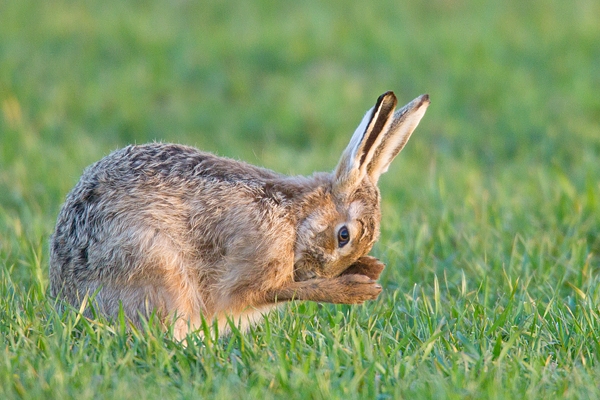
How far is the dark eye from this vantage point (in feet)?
14.1

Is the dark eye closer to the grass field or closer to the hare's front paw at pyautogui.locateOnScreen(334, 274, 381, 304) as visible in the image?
the hare's front paw at pyautogui.locateOnScreen(334, 274, 381, 304)

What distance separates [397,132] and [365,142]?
34cm

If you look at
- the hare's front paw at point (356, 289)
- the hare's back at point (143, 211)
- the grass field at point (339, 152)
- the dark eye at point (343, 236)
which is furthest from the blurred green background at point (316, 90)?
the hare's front paw at point (356, 289)

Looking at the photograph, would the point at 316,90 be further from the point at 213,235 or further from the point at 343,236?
the point at 213,235

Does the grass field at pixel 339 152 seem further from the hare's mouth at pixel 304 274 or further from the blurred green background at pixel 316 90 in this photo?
the hare's mouth at pixel 304 274

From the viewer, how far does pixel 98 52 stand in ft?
33.4

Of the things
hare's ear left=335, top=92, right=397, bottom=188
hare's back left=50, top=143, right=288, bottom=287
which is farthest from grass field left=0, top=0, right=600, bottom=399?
hare's ear left=335, top=92, right=397, bottom=188

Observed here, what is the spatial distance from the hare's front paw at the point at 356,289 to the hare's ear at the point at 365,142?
1.67 feet

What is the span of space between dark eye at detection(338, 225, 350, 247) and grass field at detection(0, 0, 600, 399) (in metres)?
0.34

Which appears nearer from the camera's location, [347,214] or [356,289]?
[356,289]

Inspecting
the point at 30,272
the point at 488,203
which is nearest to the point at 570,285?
the point at 488,203

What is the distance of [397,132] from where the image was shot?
4.49m

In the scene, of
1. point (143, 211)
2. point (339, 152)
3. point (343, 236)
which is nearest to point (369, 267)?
point (343, 236)

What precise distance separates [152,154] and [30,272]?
1069mm
